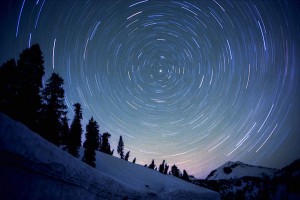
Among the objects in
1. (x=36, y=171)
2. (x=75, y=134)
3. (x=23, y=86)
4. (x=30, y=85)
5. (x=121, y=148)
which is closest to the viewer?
(x=36, y=171)

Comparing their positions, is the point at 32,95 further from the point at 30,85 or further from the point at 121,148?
the point at 121,148

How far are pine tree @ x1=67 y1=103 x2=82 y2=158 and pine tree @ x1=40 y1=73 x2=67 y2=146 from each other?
4329 mm

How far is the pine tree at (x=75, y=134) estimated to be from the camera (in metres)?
27.7

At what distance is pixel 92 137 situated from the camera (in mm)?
31078

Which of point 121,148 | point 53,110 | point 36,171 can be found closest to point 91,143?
point 53,110

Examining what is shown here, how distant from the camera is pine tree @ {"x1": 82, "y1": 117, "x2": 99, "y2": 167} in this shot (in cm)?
2742

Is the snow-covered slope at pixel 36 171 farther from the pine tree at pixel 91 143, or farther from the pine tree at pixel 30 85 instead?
the pine tree at pixel 91 143

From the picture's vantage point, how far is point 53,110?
2289 centimetres

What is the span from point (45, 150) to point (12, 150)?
2.19 metres

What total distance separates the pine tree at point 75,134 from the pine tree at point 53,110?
4.33 meters

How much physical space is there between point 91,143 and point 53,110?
31.1 ft

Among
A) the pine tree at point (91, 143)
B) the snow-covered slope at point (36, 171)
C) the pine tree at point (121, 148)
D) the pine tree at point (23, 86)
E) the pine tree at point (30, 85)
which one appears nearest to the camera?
the snow-covered slope at point (36, 171)

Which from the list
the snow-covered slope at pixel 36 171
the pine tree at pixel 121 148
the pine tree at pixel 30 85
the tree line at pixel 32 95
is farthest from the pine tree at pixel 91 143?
the pine tree at pixel 121 148

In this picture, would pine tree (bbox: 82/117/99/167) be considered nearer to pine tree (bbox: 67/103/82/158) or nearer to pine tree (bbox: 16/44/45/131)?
pine tree (bbox: 67/103/82/158)
